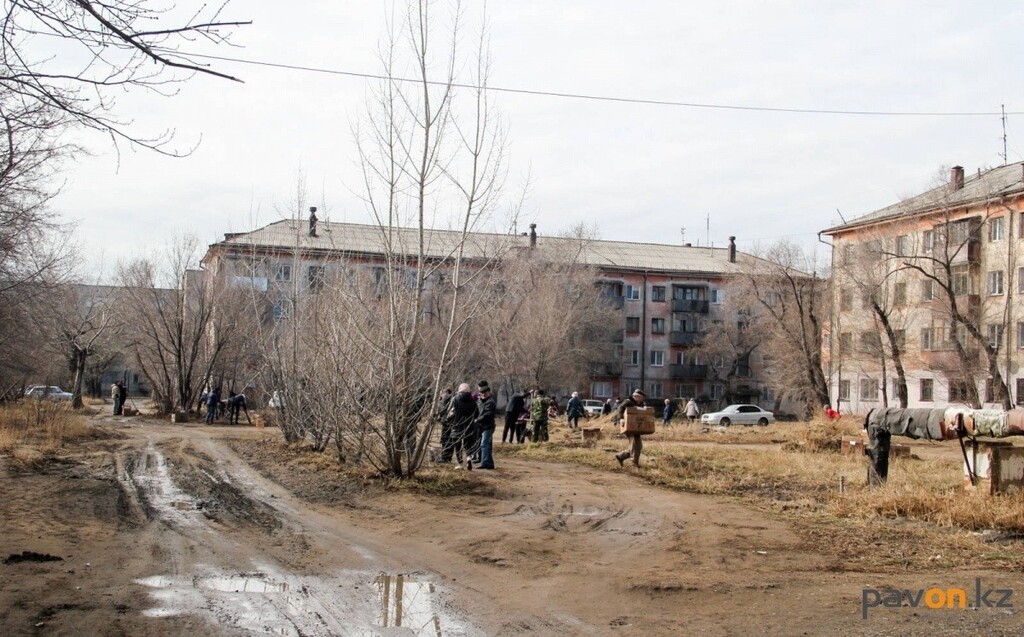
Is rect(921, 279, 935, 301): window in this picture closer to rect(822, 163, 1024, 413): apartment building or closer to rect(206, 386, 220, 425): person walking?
rect(822, 163, 1024, 413): apartment building

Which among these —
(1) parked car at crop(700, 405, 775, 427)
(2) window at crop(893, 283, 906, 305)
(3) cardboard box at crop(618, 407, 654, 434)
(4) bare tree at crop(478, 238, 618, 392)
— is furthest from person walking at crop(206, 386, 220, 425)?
(2) window at crop(893, 283, 906, 305)

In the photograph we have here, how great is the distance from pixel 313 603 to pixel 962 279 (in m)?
50.6

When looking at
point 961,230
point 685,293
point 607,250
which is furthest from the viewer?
point 607,250

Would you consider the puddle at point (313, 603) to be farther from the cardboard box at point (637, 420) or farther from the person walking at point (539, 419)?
the person walking at point (539, 419)

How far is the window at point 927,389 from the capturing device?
171 ft

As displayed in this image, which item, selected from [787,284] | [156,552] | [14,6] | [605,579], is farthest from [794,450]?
[787,284]

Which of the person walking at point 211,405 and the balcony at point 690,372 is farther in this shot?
the balcony at point 690,372

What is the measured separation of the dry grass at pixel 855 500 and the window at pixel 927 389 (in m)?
31.7

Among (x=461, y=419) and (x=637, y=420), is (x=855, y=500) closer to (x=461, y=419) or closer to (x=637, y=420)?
(x=637, y=420)

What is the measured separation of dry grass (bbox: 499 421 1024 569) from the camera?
33.1ft

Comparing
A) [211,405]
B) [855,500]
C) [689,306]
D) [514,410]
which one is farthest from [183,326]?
[689,306]

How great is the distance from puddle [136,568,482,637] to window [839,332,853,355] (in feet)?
155

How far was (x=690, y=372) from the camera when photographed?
241ft

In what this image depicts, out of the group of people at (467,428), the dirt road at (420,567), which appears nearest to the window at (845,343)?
the group of people at (467,428)
